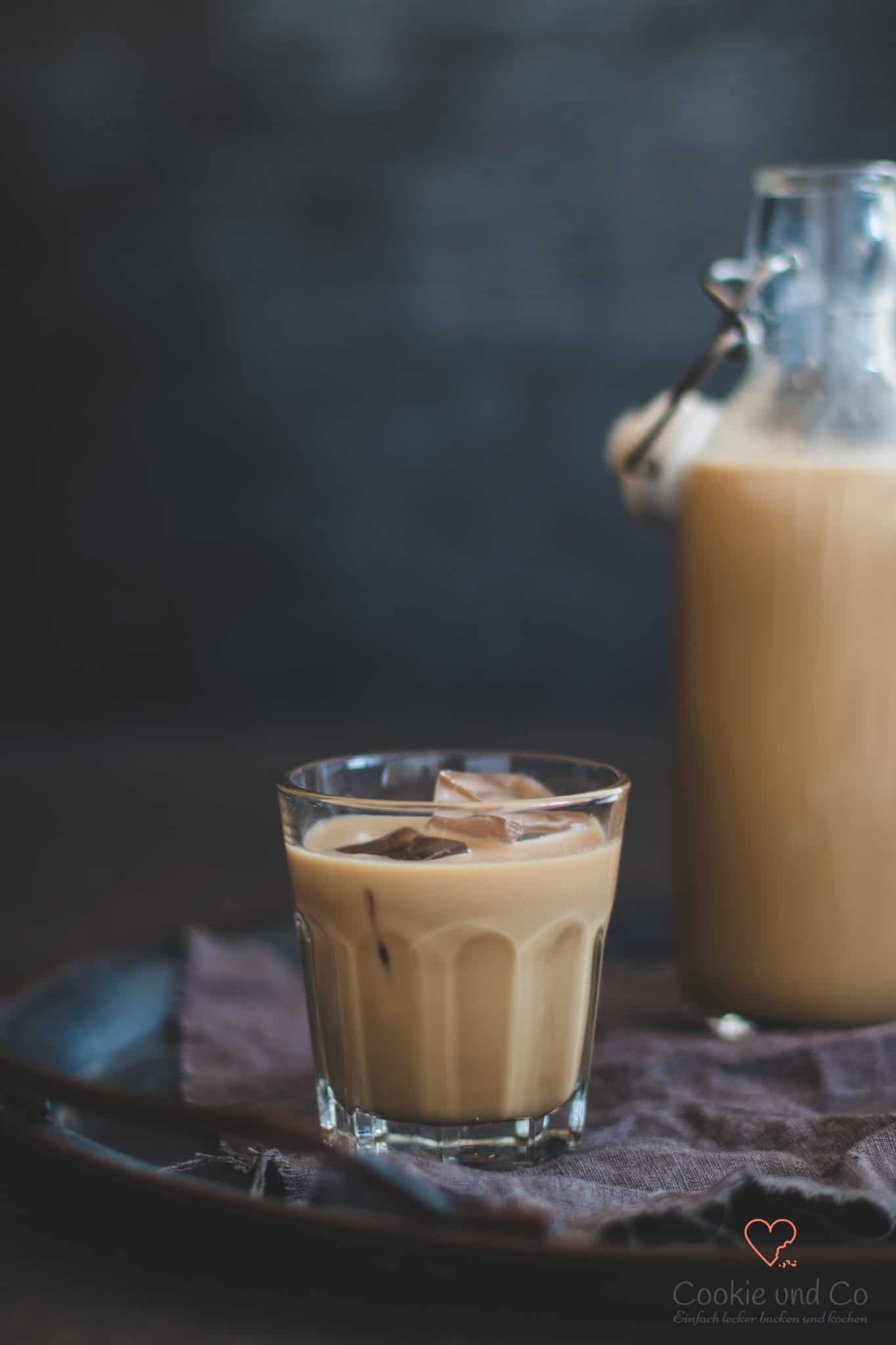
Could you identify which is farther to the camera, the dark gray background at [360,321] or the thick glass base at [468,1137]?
the dark gray background at [360,321]

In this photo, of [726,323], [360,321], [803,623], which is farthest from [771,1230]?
[360,321]

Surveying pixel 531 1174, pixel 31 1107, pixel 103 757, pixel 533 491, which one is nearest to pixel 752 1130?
pixel 531 1174

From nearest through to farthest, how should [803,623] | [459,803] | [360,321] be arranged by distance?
[459,803], [803,623], [360,321]

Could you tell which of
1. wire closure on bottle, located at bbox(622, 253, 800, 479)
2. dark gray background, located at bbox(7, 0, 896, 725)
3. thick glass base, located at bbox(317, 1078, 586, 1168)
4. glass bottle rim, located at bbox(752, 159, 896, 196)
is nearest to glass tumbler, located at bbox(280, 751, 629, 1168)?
thick glass base, located at bbox(317, 1078, 586, 1168)

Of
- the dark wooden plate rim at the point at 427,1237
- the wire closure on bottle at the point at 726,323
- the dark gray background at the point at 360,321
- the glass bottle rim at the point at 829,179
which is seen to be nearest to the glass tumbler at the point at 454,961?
the dark wooden plate rim at the point at 427,1237

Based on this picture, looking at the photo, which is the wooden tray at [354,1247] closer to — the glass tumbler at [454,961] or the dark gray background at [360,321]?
the glass tumbler at [454,961]

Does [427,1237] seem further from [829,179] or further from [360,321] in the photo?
[360,321]

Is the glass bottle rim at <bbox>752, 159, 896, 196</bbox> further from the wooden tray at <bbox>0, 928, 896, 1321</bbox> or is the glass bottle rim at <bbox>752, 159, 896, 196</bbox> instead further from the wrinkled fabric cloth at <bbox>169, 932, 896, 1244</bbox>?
the wooden tray at <bbox>0, 928, 896, 1321</bbox>
